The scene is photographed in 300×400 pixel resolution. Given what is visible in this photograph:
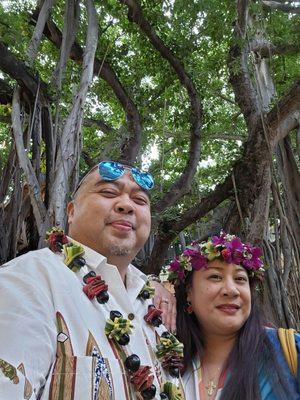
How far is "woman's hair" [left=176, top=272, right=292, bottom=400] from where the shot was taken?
1226 millimetres

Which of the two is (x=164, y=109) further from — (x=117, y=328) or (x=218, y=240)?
(x=117, y=328)

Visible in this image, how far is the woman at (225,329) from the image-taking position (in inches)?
49.3

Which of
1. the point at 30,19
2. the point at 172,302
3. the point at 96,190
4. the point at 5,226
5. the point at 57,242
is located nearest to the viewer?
the point at 57,242

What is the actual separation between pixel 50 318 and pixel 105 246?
0.33m

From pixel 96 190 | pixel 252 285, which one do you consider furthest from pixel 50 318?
pixel 252 285

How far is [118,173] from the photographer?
1.25 meters

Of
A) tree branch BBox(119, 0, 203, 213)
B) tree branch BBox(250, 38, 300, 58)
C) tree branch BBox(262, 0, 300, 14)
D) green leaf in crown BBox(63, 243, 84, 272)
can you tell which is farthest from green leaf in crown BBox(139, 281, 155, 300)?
tree branch BBox(250, 38, 300, 58)

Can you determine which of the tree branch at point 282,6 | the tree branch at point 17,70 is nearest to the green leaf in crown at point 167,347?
the tree branch at point 17,70

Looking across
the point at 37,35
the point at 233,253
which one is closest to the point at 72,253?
the point at 233,253

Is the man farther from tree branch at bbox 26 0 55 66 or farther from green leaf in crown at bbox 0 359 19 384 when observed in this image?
tree branch at bbox 26 0 55 66

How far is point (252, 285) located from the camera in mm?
1582

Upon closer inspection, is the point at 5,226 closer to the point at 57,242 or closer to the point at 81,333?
the point at 57,242

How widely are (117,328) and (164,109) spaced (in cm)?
319

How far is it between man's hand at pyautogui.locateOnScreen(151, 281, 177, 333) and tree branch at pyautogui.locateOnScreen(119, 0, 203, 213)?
229cm
